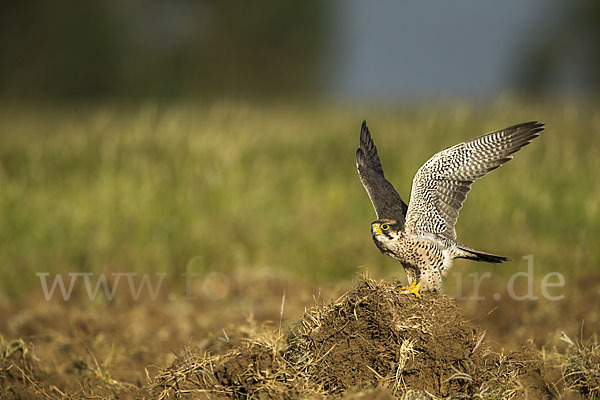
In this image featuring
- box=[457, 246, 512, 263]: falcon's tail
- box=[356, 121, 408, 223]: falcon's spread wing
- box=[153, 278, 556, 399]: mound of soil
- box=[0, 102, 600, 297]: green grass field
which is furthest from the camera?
box=[0, 102, 600, 297]: green grass field

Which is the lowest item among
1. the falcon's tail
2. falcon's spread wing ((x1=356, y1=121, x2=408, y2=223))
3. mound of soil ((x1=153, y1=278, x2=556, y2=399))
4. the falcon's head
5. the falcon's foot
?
mound of soil ((x1=153, y1=278, x2=556, y2=399))

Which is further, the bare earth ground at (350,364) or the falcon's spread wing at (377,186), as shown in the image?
the falcon's spread wing at (377,186)

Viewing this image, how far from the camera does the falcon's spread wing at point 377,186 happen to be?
3174 mm

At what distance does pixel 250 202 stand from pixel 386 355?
392 cm

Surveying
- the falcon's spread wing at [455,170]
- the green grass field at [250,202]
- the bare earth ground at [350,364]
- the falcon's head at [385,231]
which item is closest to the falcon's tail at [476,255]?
the falcon's spread wing at [455,170]

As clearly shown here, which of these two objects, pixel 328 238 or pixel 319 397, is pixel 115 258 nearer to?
pixel 328 238

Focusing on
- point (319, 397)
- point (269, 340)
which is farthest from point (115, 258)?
point (319, 397)

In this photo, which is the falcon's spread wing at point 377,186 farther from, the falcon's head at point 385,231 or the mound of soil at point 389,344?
the mound of soil at point 389,344

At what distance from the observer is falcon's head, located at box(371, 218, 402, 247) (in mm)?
2900

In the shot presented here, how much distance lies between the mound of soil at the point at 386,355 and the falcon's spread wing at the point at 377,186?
0.43 meters

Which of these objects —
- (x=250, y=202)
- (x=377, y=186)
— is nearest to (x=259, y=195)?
(x=250, y=202)

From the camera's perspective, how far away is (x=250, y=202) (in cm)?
653

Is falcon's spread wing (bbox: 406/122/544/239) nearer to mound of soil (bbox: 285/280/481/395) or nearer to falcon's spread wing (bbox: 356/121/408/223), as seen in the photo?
falcon's spread wing (bbox: 356/121/408/223)

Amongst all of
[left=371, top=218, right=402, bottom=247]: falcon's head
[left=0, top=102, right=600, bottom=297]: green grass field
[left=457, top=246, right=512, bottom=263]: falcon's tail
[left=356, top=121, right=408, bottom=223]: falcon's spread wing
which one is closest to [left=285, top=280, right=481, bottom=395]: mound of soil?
[left=371, top=218, right=402, bottom=247]: falcon's head
